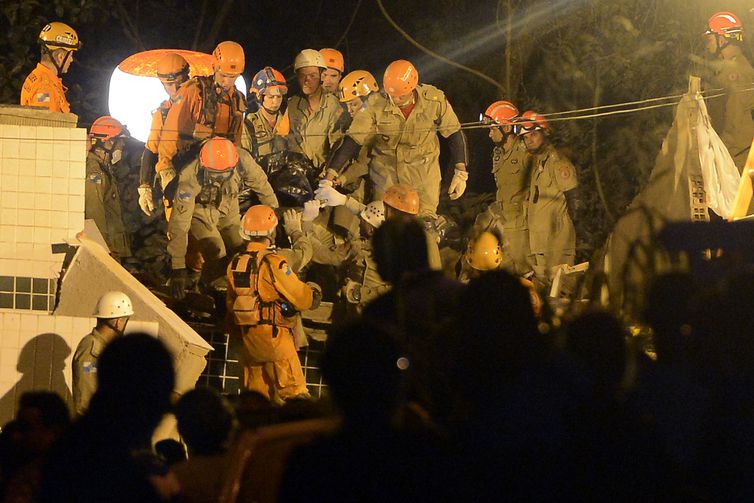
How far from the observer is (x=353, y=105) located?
1523 cm

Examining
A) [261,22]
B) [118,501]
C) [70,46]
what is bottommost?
[118,501]

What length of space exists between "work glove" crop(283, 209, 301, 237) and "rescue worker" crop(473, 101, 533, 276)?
2394 mm

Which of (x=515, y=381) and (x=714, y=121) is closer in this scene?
(x=515, y=381)

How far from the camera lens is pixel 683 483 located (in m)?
4.80

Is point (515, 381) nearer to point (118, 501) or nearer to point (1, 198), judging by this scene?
point (118, 501)

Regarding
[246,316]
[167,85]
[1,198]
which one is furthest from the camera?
[167,85]

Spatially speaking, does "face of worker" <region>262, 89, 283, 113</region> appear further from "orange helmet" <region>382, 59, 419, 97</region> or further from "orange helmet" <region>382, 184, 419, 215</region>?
"orange helmet" <region>382, 184, 419, 215</region>

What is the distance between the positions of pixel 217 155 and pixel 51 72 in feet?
10.5

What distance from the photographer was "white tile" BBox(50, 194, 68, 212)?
12359 millimetres

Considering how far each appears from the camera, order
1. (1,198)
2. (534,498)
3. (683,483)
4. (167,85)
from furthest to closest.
A: 1. (167,85)
2. (1,198)
3. (683,483)
4. (534,498)

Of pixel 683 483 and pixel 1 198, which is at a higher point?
pixel 1 198

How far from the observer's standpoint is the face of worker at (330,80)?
1578cm

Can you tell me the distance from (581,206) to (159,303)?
6102 millimetres

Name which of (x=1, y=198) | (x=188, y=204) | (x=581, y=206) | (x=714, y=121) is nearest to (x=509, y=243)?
(x=581, y=206)
